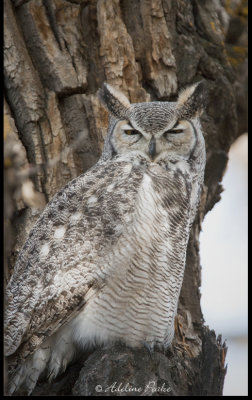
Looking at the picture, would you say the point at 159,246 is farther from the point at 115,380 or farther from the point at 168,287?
the point at 115,380

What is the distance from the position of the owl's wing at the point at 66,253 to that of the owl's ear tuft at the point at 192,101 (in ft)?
1.67

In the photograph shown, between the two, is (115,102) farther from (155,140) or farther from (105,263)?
(105,263)

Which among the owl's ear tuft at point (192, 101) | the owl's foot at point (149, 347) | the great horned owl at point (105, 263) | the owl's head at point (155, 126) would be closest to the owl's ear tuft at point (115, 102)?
the owl's head at point (155, 126)

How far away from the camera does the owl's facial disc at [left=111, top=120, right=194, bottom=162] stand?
9.71 feet

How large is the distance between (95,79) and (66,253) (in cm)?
145

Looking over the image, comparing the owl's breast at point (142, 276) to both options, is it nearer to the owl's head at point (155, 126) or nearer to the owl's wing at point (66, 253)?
the owl's wing at point (66, 253)

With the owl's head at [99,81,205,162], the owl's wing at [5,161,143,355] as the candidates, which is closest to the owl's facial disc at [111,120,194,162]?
the owl's head at [99,81,205,162]

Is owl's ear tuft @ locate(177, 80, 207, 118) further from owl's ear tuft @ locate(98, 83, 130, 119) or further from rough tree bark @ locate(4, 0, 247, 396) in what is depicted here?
rough tree bark @ locate(4, 0, 247, 396)

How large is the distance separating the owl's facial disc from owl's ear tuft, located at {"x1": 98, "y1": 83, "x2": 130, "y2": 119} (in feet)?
0.22

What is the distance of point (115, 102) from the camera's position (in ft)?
10.4

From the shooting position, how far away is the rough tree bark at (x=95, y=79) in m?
3.36

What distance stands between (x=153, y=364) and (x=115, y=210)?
2.46 feet

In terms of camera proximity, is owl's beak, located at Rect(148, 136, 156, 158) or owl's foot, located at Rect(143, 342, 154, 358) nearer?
owl's foot, located at Rect(143, 342, 154, 358)

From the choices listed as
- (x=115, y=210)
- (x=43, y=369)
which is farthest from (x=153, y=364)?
(x=115, y=210)
